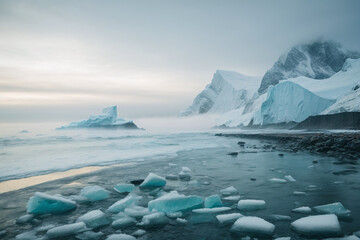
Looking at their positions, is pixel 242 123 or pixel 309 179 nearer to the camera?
pixel 309 179

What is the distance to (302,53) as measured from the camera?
10381 cm

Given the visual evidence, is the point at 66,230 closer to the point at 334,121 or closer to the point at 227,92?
the point at 334,121

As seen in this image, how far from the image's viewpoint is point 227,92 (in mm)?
105250

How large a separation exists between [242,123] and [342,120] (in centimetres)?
3125

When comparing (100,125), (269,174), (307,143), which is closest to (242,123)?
(100,125)

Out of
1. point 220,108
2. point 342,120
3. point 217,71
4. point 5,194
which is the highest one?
point 217,71

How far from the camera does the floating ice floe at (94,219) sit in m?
3.81

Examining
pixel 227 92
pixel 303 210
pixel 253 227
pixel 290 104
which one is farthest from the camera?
pixel 227 92

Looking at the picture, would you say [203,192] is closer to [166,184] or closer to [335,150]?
[166,184]

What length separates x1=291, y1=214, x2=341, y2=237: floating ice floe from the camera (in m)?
3.20

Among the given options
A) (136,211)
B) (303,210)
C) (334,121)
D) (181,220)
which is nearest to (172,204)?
(181,220)

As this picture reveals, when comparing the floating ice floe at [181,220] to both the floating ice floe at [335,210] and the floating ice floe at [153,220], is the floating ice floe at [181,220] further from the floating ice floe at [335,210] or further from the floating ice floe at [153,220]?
the floating ice floe at [335,210]

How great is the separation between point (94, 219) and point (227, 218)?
215cm

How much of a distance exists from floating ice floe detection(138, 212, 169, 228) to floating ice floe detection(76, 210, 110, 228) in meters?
0.59
